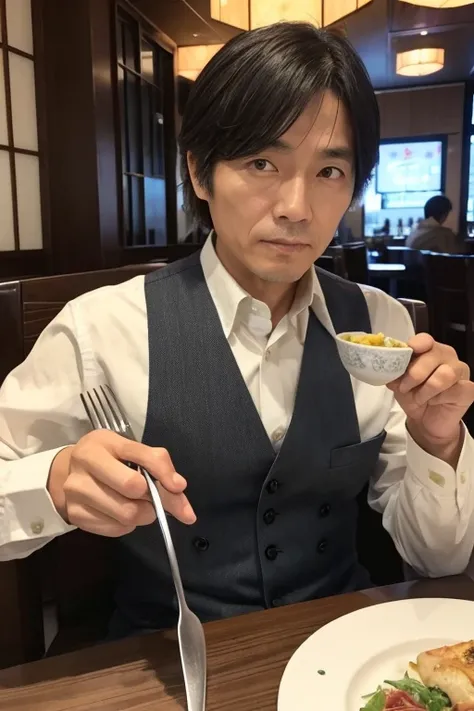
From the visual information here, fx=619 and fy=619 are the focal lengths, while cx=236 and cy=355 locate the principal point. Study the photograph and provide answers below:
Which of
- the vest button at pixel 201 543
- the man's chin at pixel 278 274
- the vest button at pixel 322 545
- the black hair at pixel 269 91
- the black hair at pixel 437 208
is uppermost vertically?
the black hair at pixel 437 208

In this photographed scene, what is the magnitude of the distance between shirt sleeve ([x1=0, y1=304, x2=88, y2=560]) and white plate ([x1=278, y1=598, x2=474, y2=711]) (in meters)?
0.43

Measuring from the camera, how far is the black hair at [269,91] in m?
1.00

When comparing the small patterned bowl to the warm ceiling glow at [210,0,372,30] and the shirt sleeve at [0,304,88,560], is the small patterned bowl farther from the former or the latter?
the warm ceiling glow at [210,0,372,30]

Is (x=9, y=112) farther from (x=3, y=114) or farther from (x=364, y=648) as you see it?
(x=364, y=648)

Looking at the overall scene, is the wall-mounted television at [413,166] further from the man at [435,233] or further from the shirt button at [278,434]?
the shirt button at [278,434]

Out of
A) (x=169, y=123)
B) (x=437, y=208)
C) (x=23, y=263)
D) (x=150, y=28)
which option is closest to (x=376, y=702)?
(x=23, y=263)

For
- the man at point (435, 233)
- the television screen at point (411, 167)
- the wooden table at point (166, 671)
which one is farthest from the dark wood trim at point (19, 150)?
the television screen at point (411, 167)

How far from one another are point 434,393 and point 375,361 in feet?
0.45

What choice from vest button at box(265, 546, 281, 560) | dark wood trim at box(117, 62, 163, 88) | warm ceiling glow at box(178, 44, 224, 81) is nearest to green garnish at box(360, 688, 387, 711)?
vest button at box(265, 546, 281, 560)

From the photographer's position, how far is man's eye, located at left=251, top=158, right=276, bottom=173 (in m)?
1.02

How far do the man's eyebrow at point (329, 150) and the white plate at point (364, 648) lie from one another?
696 mm

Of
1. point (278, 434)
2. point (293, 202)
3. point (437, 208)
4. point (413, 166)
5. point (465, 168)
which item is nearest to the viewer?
point (293, 202)

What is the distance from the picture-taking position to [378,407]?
1.19m

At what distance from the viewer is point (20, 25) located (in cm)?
Answer: 318
